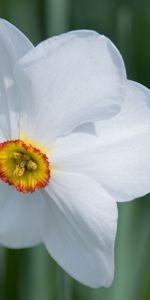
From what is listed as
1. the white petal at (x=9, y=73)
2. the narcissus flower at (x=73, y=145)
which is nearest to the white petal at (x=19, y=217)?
the narcissus flower at (x=73, y=145)

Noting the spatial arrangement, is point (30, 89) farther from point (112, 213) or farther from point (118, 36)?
point (118, 36)

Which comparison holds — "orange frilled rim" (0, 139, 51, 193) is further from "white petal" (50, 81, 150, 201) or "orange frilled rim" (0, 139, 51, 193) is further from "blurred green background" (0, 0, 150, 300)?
"blurred green background" (0, 0, 150, 300)

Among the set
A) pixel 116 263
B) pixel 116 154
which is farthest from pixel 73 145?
pixel 116 263

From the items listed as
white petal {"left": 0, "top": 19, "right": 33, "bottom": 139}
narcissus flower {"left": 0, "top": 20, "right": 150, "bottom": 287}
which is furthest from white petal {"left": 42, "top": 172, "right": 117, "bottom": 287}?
white petal {"left": 0, "top": 19, "right": 33, "bottom": 139}

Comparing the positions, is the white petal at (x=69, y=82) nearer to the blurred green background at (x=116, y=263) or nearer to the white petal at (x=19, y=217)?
the white petal at (x=19, y=217)

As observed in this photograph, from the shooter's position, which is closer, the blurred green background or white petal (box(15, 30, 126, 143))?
white petal (box(15, 30, 126, 143))

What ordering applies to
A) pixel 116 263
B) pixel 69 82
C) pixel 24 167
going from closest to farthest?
pixel 69 82, pixel 24 167, pixel 116 263

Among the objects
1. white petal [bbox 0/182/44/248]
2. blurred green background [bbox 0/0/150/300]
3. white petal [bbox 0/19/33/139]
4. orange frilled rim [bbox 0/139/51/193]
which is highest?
white petal [bbox 0/19/33/139]

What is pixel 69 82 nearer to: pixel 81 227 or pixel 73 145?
pixel 73 145
